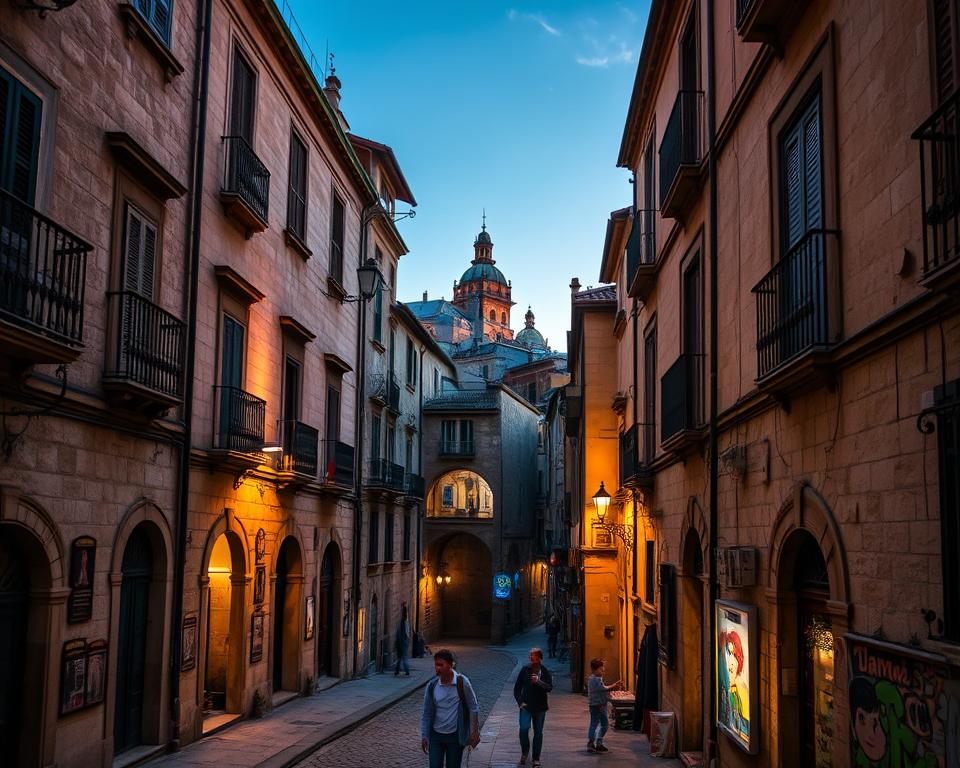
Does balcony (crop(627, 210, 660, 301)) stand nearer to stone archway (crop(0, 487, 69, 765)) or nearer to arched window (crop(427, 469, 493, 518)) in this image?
stone archway (crop(0, 487, 69, 765))

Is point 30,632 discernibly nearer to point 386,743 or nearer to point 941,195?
point 386,743

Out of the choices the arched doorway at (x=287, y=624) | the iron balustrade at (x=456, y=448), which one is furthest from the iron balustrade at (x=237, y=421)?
the iron balustrade at (x=456, y=448)

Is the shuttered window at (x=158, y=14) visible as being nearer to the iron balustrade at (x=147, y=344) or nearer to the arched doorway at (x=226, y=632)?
the iron balustrade at (x=147, y=344)

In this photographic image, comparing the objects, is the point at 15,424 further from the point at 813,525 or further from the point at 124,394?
the point at 813,525

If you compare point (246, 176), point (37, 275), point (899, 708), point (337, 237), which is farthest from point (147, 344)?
point (337, 237)

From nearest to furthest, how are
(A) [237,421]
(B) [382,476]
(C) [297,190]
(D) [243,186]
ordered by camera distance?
1. (A) [237,421]
2. (D) [243,186]
3. (C) [297,190]
4. (B) [382,476]

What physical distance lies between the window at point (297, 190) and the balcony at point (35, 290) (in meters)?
10.0

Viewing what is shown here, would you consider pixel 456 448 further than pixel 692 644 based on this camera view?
Yes

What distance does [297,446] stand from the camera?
2000 cm

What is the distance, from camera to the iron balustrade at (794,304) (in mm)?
7945

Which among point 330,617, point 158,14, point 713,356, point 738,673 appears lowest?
point 330,617

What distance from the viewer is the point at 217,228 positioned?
16.2 m

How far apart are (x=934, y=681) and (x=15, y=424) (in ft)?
28.3

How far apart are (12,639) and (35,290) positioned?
12.7 ft
